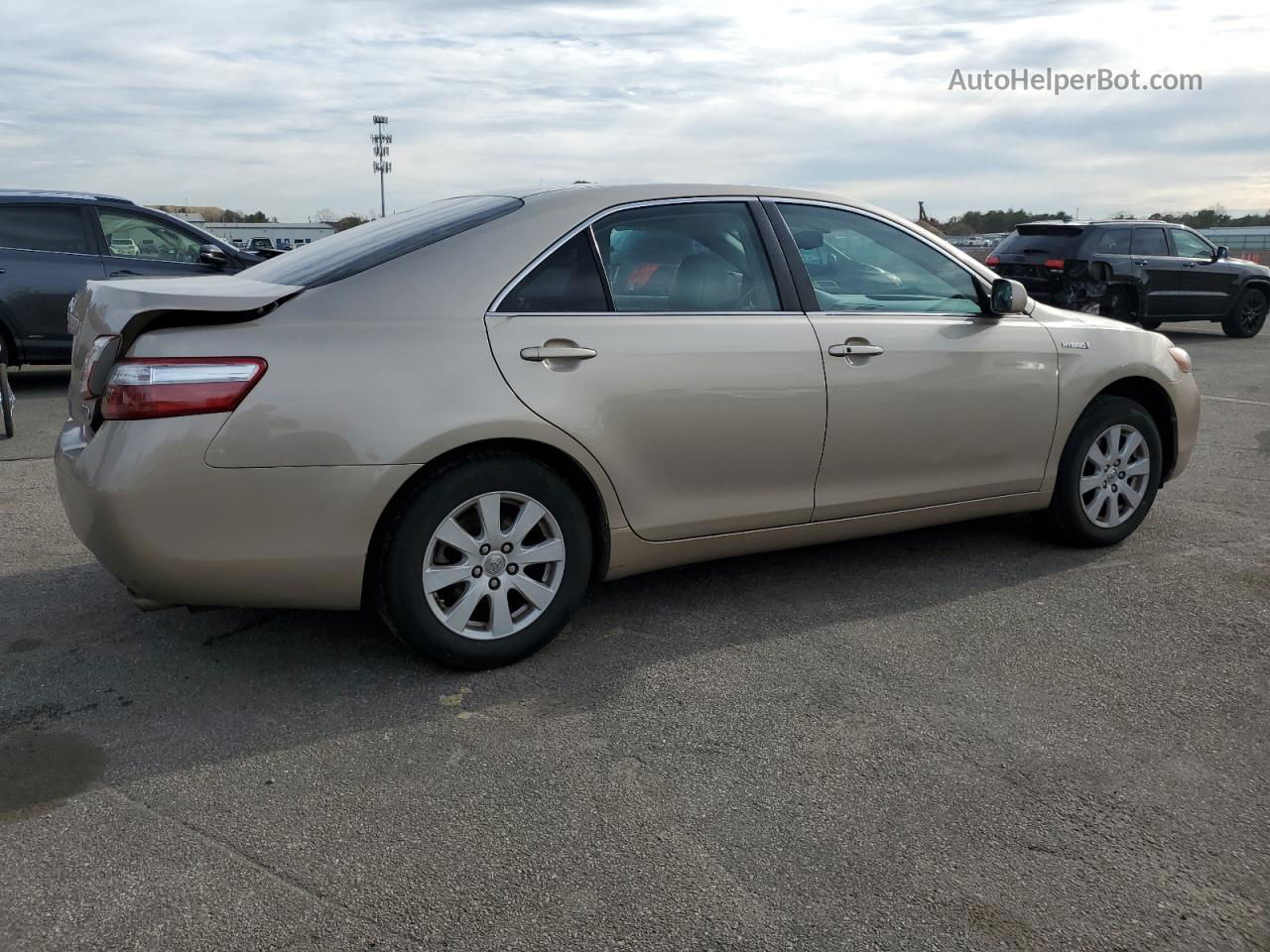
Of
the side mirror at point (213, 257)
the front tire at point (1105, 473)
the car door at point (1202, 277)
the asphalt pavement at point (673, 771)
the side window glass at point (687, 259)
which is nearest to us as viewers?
the asphalt pavement at point (673, 771)

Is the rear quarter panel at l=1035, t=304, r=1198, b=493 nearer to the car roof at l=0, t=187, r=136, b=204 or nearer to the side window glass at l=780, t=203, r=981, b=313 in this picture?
the side window glass at l=780, t=203, r=981, b=313

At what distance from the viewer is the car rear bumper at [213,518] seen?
3.30 m

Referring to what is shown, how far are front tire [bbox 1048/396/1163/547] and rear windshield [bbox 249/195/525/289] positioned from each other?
106 inches

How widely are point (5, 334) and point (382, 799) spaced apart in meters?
8.68

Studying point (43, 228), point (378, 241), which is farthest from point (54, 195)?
point (378, 241)

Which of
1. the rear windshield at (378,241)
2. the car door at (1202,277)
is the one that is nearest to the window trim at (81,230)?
the rear windshield at (378,241)

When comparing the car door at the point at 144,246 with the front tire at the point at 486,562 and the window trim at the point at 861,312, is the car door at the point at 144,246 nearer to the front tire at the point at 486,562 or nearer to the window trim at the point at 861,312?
the window trim at the point at 861,312

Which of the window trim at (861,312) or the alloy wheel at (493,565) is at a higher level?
the window trim at (861,312)

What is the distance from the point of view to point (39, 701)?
139 inches

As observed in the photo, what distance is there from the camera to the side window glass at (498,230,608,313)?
380 centimetres

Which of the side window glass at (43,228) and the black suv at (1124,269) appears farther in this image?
the black suv at (1124,269)

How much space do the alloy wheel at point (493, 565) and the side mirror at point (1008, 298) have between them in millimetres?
2152

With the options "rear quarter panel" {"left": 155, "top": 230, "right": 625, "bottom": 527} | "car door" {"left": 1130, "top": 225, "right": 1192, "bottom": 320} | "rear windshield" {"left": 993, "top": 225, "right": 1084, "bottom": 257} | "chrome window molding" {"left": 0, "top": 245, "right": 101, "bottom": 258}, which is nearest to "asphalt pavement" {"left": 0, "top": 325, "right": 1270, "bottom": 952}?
"rear quarter panel" {"left": 155, "top": 230, "right": 625, "bottom": 527}

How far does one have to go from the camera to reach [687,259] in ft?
13.7
